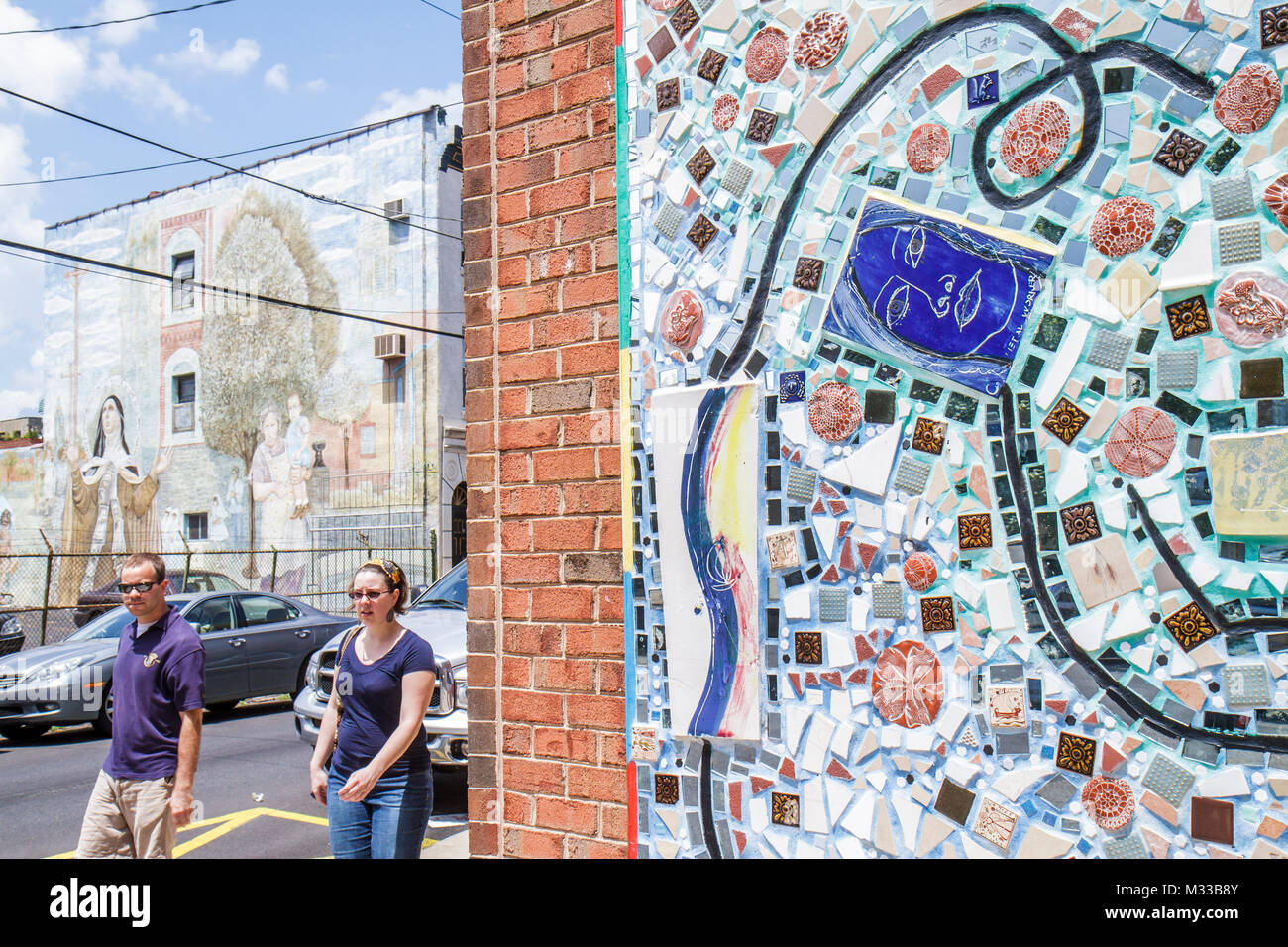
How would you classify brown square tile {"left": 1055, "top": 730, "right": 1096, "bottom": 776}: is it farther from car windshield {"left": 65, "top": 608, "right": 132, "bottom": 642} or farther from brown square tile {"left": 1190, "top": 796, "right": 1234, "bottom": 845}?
car windshield {"left": 65, "top": 608, "right": 132, "bottom": 642}

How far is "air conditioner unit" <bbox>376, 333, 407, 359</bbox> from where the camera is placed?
21844 mm

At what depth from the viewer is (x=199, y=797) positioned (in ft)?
24.9

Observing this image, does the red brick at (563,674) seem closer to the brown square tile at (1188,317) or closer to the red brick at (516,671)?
the red brick at (516,671)

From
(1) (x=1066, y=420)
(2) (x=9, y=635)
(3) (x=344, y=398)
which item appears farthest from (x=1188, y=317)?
(3) (x=344, y=398)

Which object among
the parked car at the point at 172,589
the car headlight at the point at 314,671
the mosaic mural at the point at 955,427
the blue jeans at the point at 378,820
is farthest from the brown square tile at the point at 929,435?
the parked car at the point at 172,589

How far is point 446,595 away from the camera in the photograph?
8.37m

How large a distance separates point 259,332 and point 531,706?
2414 centimetres

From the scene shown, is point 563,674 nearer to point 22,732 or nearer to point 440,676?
point 440,676

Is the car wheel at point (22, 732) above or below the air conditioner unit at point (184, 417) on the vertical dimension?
below

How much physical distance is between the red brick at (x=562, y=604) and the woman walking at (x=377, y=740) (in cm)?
121

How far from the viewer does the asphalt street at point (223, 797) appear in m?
6.54
